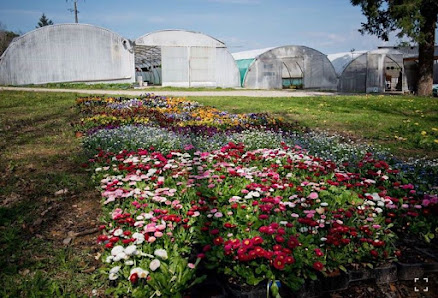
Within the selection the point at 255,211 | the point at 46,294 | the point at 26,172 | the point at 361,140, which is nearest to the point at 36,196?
the point at 26,172

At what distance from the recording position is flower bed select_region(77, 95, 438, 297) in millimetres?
2572

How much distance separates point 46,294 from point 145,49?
30967 millimetres

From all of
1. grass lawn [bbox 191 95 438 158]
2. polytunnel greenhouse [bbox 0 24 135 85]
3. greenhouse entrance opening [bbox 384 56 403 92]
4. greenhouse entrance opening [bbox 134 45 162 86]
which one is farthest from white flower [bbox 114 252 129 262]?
greenhouse entrance opening [bbox 384 56 403 92]

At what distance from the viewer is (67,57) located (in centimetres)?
2848

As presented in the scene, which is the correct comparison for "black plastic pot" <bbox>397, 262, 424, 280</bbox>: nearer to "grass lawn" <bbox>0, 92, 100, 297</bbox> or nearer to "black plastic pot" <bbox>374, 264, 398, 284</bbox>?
"black plastic pot" <bbox>374, 264, 398, 284</bbox>

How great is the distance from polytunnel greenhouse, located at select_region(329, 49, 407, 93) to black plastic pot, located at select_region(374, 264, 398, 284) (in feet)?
96.8

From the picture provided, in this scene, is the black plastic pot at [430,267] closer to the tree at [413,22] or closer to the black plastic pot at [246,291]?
the black plastic pot at [246,291]

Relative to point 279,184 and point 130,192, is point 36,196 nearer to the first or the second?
point 130,192

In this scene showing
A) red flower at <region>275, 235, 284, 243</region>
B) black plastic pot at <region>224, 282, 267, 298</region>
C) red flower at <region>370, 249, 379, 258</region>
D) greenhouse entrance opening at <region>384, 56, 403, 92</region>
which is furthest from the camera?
greenhouse entrance opening at <region>384, 56, 403, 92</region>

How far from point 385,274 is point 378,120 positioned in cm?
825

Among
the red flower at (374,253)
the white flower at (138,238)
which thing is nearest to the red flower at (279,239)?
the red flower at (374,253)

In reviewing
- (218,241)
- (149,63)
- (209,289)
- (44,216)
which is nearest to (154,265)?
(209,289)

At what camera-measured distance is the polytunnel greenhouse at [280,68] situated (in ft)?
98.3

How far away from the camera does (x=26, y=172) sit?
5.09 meters
